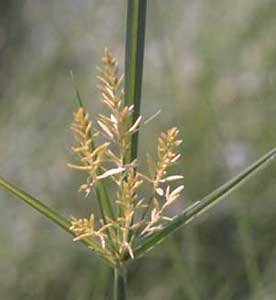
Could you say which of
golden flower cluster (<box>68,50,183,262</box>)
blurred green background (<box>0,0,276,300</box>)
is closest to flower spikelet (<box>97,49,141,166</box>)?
golden flower cluster (<box>68,50,183,262</box>)

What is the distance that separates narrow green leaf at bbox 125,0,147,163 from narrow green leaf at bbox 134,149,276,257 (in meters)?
0.03

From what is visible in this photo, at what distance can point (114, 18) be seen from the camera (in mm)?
1578

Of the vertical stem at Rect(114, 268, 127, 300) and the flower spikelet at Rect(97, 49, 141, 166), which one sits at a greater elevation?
the flower spikelet at Rect(97, 49, 141, 166)

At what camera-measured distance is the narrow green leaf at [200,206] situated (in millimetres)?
445

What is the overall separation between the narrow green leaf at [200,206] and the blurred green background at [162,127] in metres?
0.60

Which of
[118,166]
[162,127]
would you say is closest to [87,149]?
[118,166]

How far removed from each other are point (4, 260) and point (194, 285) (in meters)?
0.45

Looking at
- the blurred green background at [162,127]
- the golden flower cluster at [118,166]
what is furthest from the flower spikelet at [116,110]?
the blurred green background at [162,127]

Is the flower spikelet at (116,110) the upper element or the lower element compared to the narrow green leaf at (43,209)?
upper

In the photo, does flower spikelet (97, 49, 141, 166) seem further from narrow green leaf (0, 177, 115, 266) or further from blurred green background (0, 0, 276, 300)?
blurred green background (0, 0, 276, 300)

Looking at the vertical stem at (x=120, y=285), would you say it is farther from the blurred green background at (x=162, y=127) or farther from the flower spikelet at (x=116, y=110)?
the blurred green background at (x=162, y=127)

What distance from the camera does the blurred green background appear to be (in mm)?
1201

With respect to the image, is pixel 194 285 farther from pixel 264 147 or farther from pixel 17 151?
pixel 17 151

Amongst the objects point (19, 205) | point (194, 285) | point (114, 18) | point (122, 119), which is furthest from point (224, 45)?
point (122, 119)
